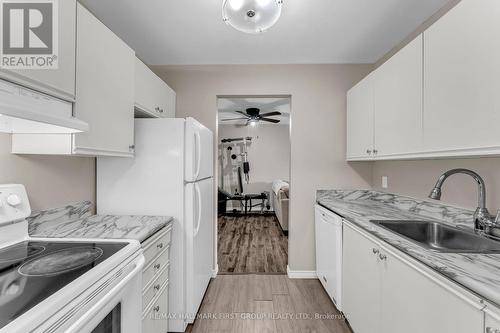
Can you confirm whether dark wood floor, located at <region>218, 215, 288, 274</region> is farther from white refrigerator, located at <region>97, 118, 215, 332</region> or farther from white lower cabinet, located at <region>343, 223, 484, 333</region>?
white lower cabinet, located at <region>343, 223, 484, 333</region>

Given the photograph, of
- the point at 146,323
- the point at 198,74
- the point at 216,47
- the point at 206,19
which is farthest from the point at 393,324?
the point at 198,74

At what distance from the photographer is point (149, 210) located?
1.80 metres

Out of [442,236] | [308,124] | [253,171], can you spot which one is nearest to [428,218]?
[442,236]

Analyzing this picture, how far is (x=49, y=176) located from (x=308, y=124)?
243 centimetres

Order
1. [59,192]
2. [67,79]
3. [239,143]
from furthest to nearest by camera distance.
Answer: [239,143] < [59,192] < [67,79]

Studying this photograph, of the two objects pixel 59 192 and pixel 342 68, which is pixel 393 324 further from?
pixel 342 68

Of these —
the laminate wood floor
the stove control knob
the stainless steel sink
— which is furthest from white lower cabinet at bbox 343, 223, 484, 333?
the stove control knob

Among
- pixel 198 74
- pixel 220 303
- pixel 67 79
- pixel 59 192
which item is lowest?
pixel 220 303

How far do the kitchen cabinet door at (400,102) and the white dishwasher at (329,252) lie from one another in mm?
741

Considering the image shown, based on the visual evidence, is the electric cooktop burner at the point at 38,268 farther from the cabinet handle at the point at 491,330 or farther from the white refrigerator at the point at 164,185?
the cabinet handle at the point at 491,330

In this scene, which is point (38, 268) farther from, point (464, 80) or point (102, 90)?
point (464, 80)

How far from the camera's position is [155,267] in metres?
1.51

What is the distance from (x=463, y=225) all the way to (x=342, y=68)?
2.01 meters

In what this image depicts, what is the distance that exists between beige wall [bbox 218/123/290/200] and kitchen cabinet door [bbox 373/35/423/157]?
4734mm
